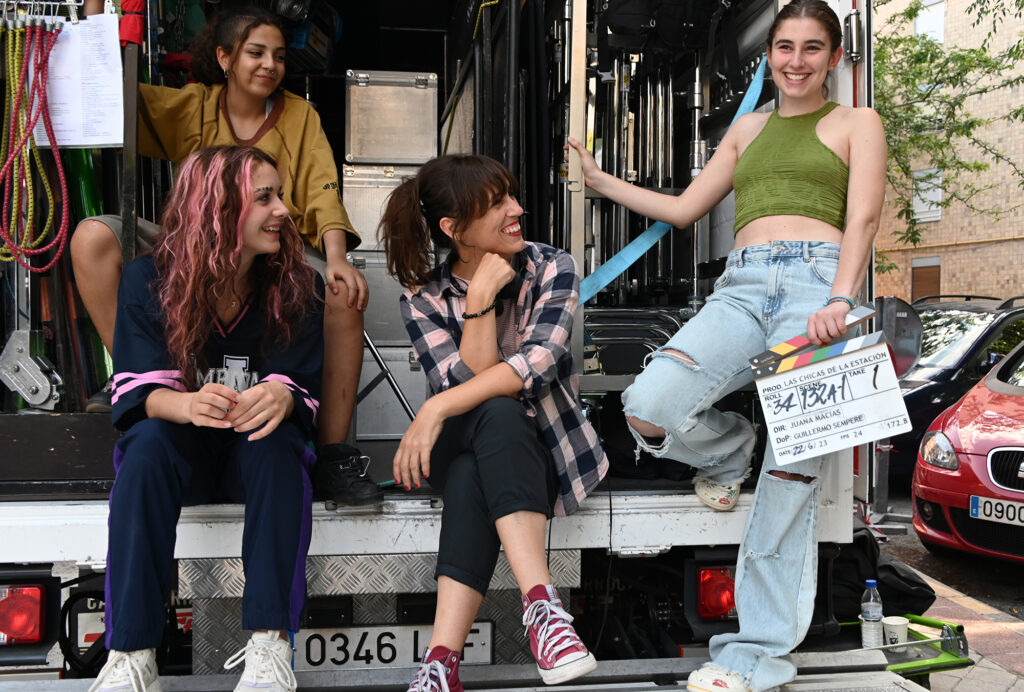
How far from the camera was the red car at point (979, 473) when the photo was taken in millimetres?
4934

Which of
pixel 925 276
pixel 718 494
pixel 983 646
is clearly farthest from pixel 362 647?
pixel 925 276

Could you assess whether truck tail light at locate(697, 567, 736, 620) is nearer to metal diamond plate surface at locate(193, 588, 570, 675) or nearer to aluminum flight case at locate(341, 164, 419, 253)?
metal diamond plate surface at locate(193, 588, 570, 675)

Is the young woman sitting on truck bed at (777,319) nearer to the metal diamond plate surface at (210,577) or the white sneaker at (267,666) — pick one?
the white sneaker at (267,666)

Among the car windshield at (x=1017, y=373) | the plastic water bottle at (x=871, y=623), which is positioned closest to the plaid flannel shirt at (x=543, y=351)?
the plastic water bottle at (x=871, y=623)

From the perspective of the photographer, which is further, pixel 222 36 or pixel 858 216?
pixel 222 36

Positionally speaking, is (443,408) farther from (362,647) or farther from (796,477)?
(796,477)

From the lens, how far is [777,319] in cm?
240

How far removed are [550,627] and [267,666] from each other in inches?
24.5

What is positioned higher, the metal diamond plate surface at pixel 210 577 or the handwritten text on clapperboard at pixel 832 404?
the handwritten text on clapperboard at pixel 832 404

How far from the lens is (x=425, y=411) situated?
232cm

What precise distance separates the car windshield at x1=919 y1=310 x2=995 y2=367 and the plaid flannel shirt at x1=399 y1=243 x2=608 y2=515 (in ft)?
17.7

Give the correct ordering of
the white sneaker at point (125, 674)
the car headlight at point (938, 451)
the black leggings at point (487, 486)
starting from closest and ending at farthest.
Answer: the white sneaker at point (125, 674) → the black leggings at point (487, 486) → the car headlight at point (938, 451)

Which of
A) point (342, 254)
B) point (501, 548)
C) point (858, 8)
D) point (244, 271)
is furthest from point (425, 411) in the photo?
point (858, 8)

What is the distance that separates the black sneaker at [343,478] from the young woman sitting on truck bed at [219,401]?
7 cm
